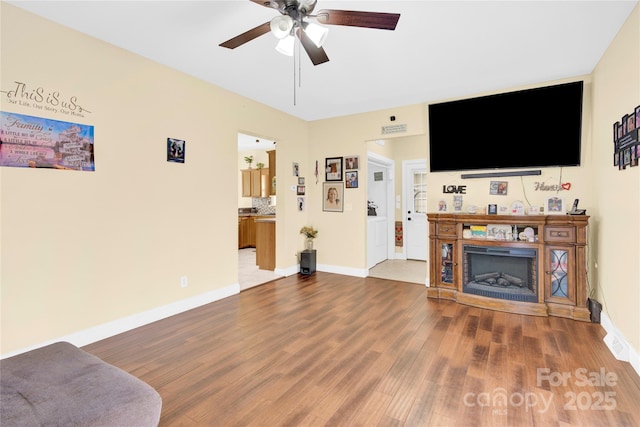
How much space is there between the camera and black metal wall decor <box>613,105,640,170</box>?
2.32 m

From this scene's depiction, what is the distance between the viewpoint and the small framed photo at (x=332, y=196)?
5391 mm

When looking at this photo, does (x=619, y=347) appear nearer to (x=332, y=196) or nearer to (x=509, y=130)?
(x=509, y=130)

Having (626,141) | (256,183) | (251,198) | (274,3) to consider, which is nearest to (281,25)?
(274,3)

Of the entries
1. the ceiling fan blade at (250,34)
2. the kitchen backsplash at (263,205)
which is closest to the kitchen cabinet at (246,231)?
the kitchen backsplash at (263,205)

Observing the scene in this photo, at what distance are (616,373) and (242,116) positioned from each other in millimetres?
4669

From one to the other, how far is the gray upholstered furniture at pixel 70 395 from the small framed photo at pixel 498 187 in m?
4.19

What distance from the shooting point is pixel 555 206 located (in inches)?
142

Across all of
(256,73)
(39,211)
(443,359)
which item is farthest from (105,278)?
(443,359)

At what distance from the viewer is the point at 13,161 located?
93.0 inches

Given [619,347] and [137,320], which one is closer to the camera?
[619,347]

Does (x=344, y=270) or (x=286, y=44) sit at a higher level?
(x=286, y=44)

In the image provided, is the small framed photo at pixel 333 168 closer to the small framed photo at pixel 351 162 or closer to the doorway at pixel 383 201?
the small framed photo at pixel 351 162

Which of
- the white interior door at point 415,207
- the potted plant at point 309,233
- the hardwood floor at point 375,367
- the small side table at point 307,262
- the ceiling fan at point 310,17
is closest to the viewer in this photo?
the hardwood floor at point 375,367

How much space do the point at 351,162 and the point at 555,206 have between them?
2.89 meters
